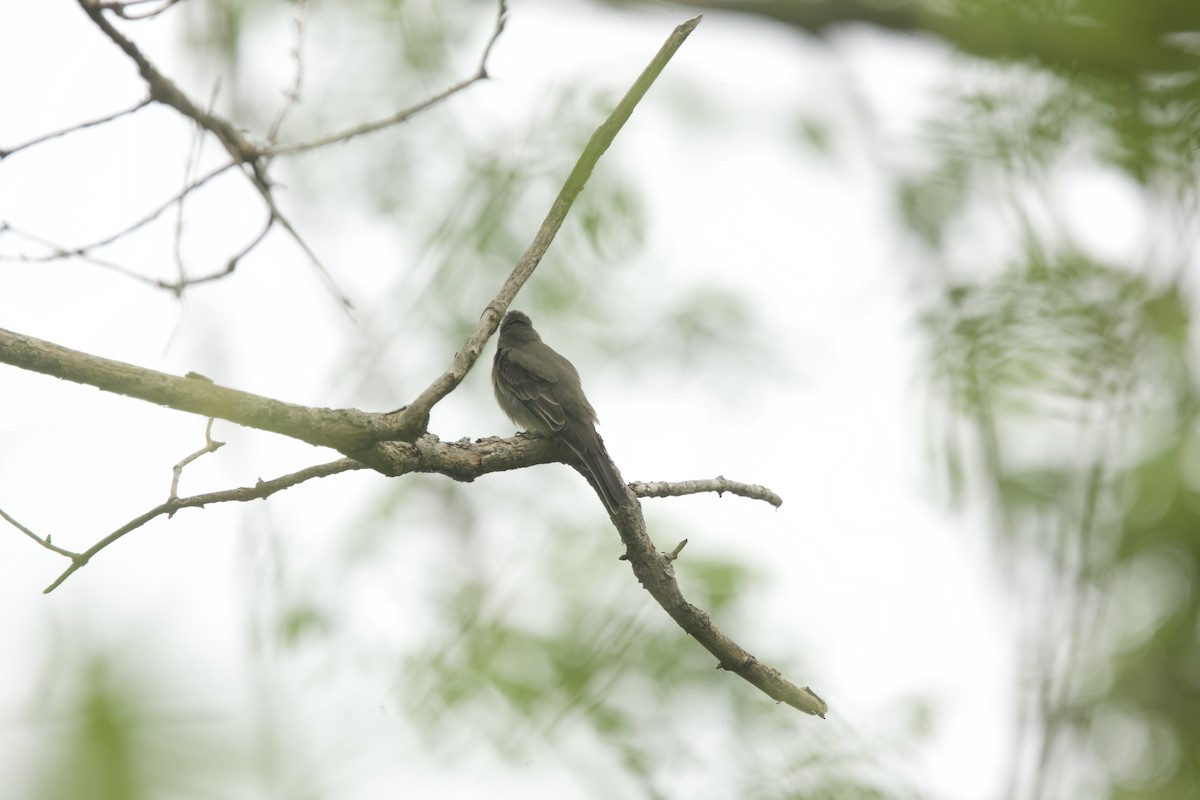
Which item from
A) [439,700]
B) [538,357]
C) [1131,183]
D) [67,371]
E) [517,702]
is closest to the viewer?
[1131,183]

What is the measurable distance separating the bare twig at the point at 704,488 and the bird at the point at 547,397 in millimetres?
130

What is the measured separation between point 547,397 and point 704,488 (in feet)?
8.50

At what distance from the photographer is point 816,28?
8.61ft

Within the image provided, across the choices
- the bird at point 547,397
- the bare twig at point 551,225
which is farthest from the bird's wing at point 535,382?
the bare twig at point 551,225

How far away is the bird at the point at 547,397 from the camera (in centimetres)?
524

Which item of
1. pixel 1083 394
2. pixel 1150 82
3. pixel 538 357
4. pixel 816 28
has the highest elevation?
pixel 538 357

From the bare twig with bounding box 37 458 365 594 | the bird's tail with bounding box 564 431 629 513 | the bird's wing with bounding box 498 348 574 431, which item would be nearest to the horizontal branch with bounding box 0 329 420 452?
the bare twig with bounding box 37 458 365 594

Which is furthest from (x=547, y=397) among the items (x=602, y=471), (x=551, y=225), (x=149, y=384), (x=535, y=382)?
(x=149, y=384)

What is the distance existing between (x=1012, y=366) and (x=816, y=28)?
50.9 inches

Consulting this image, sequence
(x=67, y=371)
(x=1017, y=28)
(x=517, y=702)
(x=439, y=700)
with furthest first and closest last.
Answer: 1. (x=67, y=371)
2. (x=517, y=702)
3. (x=439, y=700)
4. (x=1017, y=28)

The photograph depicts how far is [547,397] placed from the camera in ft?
23.8

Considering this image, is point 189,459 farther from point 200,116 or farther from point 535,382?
point 535,382

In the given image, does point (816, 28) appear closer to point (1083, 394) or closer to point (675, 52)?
point (675, 52)

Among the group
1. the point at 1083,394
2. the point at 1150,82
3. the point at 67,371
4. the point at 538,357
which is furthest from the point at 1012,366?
the point at 538,357
